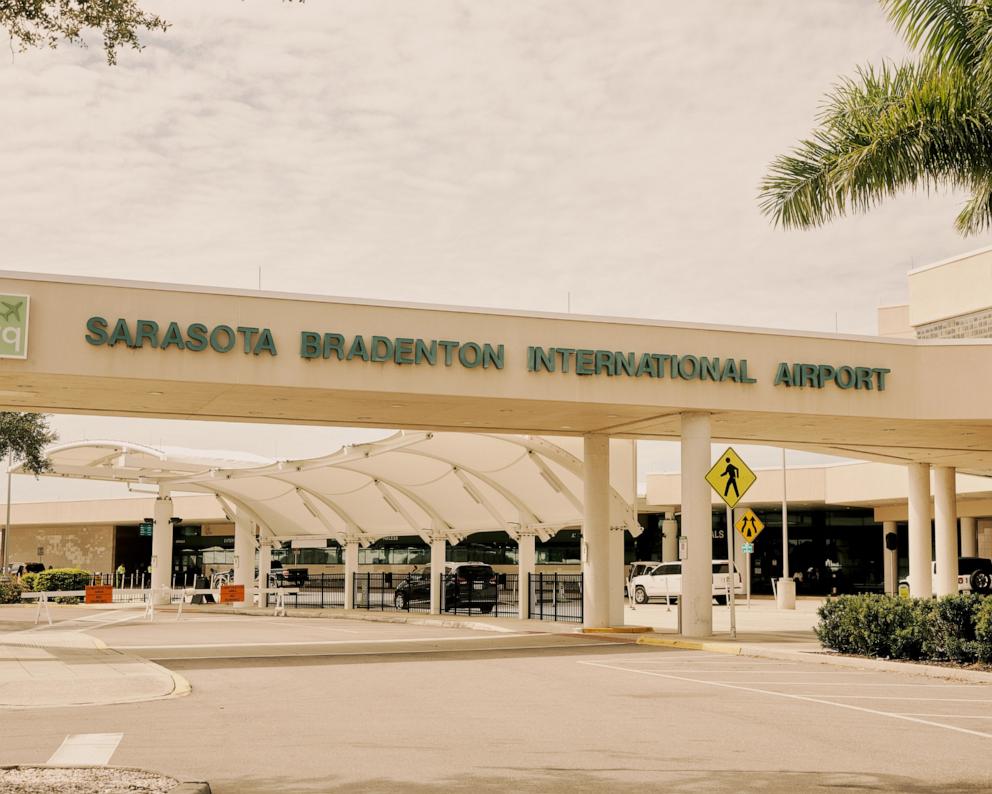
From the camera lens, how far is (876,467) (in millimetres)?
50375

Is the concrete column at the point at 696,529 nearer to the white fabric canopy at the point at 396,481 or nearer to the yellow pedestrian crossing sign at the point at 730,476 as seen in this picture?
the yellow pedestrian crossing sign at the point at 730,476

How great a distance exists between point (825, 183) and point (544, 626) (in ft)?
47.4

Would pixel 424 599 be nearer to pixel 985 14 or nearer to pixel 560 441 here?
pixel 560 441

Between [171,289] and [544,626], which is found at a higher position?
[171,289]

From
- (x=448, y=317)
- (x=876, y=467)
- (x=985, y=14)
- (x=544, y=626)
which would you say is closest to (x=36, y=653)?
(x=448, y=317)

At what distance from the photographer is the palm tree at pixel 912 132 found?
1711cm

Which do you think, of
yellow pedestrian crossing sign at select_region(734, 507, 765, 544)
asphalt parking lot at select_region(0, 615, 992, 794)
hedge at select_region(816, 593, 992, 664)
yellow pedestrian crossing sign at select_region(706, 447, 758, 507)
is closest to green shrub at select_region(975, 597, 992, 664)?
hedge at select_region(816, 593, 992, 664)

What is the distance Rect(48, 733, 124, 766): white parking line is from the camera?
9383mm

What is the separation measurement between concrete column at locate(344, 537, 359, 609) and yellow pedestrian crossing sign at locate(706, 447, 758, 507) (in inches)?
823

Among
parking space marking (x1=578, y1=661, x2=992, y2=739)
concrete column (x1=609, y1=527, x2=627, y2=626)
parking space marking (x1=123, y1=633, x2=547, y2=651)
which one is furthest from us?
concrete column (x1=609, y1=527, x2=627, y2=626)

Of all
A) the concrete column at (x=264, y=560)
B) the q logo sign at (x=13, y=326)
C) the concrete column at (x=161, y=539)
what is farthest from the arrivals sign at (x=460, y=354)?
the concrete column at (x=264, y=560)

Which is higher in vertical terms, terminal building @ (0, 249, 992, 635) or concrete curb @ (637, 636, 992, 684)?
terminal building @ (0, 249, 992, 635)

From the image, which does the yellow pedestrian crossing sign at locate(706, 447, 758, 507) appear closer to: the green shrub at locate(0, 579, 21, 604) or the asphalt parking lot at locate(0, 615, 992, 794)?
the asphalt parking lot at locate(0, 615, 992, 794)

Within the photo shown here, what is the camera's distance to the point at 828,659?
18766 millimetres
